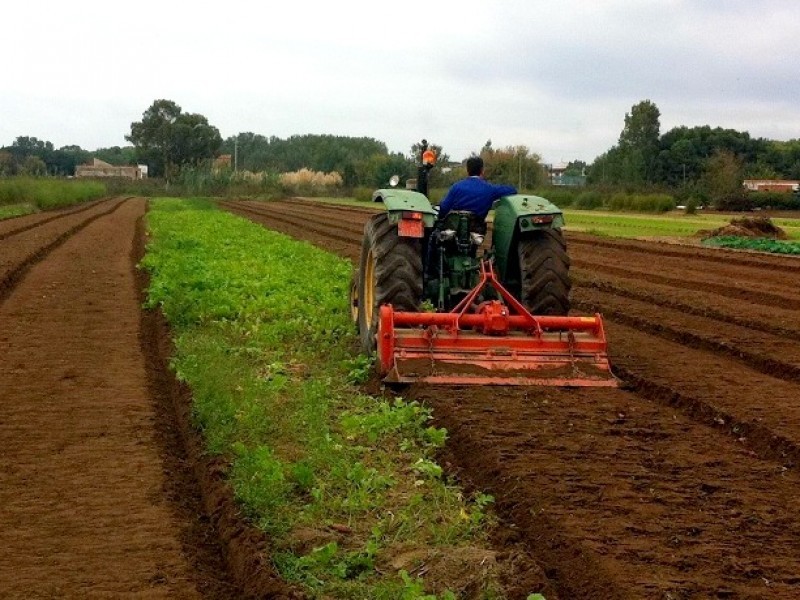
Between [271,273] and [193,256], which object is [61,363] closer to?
[271,273]

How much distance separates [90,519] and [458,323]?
365 centimetres

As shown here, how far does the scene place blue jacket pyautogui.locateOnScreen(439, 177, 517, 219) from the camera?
360 inches

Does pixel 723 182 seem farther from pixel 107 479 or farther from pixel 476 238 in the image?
pixel 107 479

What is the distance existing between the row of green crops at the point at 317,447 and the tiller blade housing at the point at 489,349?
0.50 metres

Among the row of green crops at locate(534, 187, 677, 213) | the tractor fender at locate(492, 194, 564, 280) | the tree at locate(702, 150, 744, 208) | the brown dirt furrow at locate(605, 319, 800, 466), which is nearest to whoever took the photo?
the brown dirt furrow at locate(605, 319, 800, 466)

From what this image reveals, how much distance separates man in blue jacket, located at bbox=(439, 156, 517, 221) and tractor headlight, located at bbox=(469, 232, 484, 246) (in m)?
0.17

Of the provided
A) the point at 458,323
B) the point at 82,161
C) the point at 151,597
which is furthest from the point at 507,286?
the point at 82,161

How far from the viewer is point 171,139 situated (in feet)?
334

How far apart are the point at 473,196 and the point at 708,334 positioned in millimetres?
3409

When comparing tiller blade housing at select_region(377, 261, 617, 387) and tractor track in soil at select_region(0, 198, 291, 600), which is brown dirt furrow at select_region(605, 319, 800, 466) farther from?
tractor track in soil at select_region(0, 198, 291, 600)

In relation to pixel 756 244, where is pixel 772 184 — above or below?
above

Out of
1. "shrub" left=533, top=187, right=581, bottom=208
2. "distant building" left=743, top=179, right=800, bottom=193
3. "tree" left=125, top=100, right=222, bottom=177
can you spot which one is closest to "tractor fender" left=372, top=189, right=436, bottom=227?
"shrub" left=533, top=187, right=581, bottom=208

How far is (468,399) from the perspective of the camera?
7.66 m

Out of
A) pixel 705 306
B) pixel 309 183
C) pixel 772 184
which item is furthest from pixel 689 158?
pixel 705 306
